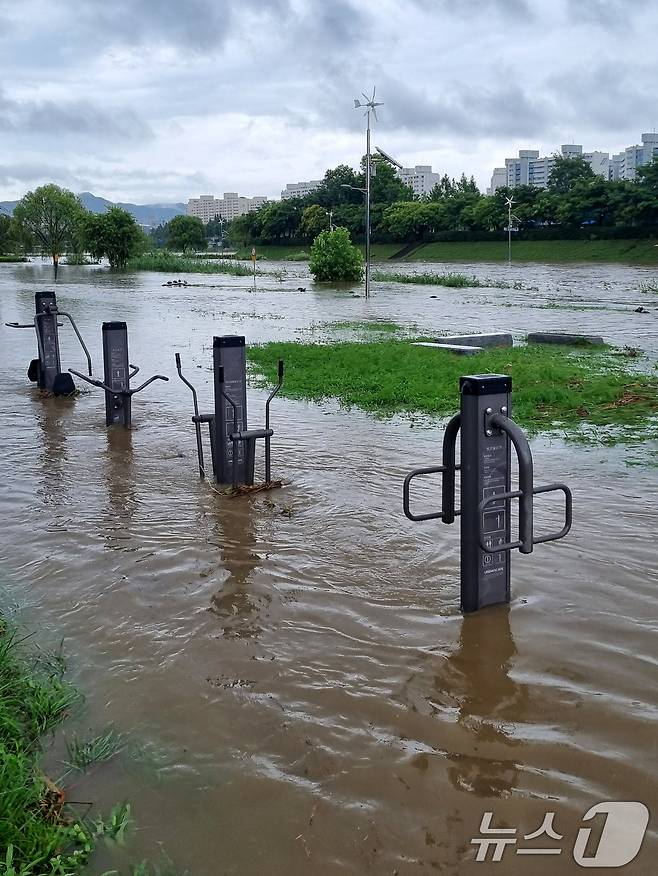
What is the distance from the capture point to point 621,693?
3.72 meters

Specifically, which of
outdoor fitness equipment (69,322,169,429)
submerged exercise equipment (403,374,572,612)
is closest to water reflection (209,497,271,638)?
submerged exercise equipment (403,374,572,612)

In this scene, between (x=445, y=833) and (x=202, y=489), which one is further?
(x=202, y=489)

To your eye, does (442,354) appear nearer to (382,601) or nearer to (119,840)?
(382,601)

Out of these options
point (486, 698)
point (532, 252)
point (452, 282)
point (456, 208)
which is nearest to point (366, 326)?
point (486, 698)

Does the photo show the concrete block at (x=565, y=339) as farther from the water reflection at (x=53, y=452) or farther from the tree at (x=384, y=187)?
the tree at (x=384, y=187)

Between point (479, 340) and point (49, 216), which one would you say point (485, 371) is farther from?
point (49, 216)

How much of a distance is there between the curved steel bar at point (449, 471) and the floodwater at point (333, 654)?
494mm

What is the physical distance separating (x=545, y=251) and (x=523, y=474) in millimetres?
70299

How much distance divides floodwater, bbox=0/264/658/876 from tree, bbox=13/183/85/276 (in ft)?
263

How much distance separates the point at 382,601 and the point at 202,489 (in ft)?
8.40

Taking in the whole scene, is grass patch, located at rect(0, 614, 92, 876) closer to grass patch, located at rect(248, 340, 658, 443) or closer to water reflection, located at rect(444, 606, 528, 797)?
water reflection, located at rect(444, 606, 528, 797)

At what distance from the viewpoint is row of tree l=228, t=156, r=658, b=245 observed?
69875 millimetres

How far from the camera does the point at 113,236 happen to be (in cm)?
7000

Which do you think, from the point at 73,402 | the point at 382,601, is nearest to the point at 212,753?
the point at 382,601
